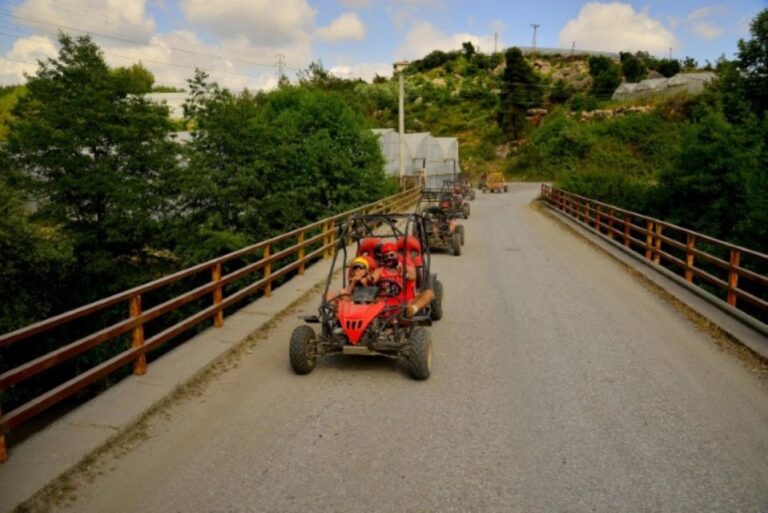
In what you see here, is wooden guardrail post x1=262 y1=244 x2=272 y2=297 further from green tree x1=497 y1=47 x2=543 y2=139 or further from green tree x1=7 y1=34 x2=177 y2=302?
green tree x1=497 y1=47 x2=543 y2=139

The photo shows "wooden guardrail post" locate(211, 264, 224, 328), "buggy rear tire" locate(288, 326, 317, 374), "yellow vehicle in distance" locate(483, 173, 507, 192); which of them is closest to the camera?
"buggy rear tire" locate(288, 326, 317, 374)

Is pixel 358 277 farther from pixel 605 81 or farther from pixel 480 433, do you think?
pixel 605 81

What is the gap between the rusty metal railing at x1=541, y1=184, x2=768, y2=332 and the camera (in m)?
9.27

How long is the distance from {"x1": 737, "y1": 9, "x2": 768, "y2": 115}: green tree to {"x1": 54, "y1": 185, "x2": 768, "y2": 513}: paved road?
27.5 meters

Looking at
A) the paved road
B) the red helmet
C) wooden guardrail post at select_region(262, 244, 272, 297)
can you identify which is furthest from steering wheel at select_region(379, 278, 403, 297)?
wooden guardrail post at select_region(262, 244, 272, 297)

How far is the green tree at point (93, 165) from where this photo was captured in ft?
69.1

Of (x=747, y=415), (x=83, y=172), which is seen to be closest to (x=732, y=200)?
(x=747, y=415)

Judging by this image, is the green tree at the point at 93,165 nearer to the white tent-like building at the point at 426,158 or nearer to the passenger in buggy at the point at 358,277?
the passenger in buggy at the point at 358,277

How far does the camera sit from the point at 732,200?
17.7 m

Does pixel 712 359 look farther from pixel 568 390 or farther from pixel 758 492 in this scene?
pixel 758 492

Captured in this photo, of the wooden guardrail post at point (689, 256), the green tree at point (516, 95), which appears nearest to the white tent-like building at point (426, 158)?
the green tree at point (516, 95)

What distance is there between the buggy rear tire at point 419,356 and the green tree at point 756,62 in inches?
1192

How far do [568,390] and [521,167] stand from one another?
61617 millimetres

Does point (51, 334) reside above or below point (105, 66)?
below
